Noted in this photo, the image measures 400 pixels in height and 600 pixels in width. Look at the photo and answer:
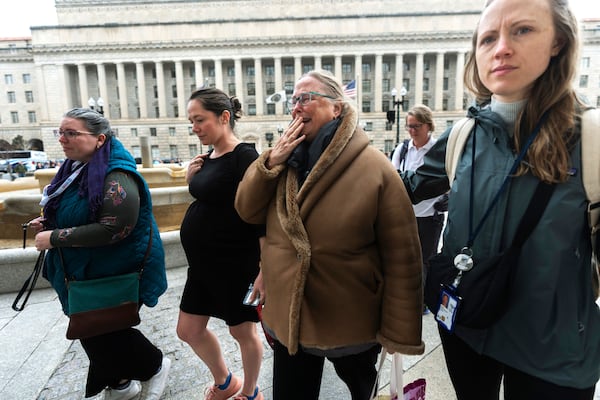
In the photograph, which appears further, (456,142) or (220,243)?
(220,243)

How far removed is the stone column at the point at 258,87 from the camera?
58.4 meters

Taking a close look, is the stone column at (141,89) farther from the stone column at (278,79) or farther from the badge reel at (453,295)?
the badge reel at (453,295)

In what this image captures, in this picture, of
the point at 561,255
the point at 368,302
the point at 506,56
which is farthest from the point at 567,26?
the point at 368,302

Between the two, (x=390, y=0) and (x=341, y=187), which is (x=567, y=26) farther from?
(x=390, y=0)

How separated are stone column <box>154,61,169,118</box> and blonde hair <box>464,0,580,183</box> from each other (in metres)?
64.3

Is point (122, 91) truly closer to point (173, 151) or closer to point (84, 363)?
point (173, 151)

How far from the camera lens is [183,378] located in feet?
9.84

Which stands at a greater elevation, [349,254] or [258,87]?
[258,87]

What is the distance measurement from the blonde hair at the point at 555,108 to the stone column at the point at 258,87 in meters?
60.6

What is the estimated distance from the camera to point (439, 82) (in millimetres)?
57969

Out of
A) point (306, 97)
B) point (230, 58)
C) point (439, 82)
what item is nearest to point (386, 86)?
point (439, 82)

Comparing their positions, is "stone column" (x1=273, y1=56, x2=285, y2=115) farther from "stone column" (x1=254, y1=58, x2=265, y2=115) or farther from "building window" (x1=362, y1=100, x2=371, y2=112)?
"building window" (x1=362, y1=100, x2=371, y2=112)

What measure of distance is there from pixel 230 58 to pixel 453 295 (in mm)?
63166

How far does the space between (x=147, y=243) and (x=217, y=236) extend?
0.63 meters
